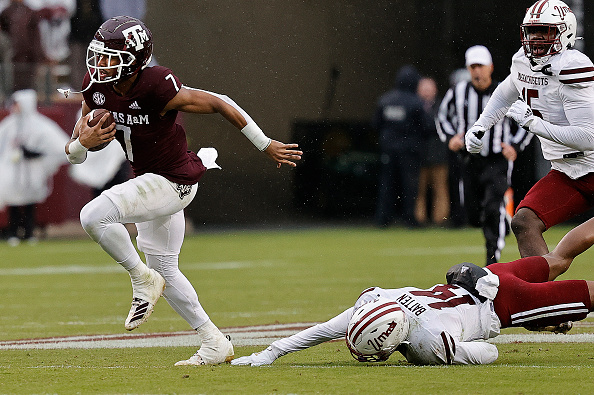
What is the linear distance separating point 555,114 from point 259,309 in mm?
2793

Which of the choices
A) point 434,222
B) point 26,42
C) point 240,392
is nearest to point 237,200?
point 434,222

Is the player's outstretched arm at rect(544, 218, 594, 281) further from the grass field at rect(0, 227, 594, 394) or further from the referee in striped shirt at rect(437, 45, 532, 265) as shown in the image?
the referee in striped shirt at rect(437, 45, 532, 265)

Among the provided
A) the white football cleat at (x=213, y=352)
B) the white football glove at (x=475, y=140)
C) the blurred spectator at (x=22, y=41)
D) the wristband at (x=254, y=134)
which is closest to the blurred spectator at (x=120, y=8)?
the blurred spectator at (x=22, y=41)

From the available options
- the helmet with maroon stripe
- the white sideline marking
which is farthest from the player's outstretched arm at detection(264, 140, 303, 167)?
the white sideline marking

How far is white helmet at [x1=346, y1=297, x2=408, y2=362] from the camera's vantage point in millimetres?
4637

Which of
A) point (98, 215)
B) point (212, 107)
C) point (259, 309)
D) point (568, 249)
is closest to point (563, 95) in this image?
point (568, 249)

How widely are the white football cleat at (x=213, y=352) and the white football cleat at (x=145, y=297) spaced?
14.1 inches

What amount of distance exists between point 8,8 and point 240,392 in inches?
467

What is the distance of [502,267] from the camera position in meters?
5.04

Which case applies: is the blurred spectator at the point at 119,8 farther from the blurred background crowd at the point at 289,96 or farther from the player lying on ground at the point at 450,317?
the player lying on ground at the point at 450,317

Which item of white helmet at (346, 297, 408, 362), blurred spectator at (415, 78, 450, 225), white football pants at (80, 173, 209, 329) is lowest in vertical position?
blurred spectator at (415, 78, 450, 225)

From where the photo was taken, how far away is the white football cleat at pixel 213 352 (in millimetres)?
5238

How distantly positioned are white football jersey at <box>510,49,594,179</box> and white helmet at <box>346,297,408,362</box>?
1.87 metres

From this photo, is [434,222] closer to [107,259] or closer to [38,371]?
[107,259]
